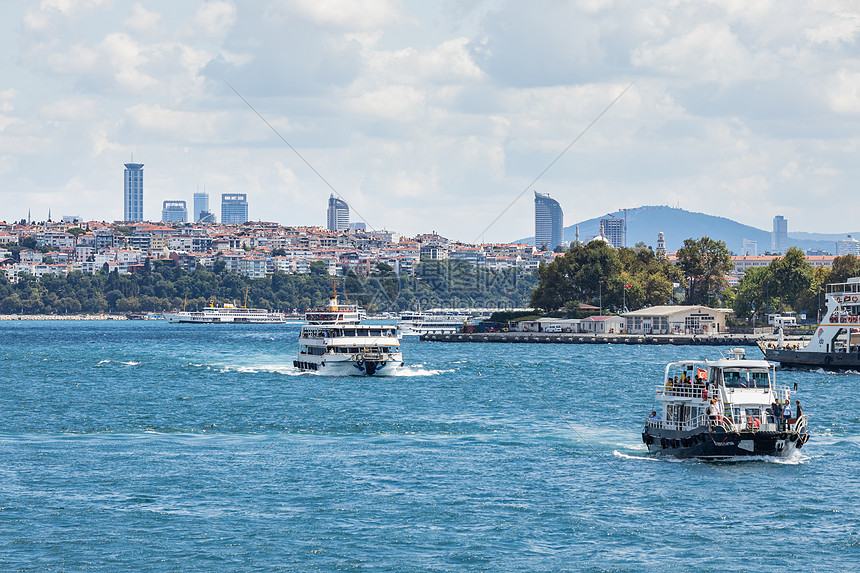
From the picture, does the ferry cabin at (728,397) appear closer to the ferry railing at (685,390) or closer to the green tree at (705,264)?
the ferry railing at (685,390)

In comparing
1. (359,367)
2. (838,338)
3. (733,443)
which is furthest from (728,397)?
(838,338)

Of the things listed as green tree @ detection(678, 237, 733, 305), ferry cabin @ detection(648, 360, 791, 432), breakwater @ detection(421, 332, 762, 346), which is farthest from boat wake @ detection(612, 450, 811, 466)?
green tree @ detection(678, 237, 733, 305)

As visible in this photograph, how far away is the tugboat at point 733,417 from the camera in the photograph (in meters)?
35.2

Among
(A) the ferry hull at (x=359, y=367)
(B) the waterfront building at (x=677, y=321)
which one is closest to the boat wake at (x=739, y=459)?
(A) the ferry hull at (x=359, y=367)

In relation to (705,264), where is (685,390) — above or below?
below

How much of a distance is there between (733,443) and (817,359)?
47792mm

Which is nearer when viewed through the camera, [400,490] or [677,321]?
[400,490]

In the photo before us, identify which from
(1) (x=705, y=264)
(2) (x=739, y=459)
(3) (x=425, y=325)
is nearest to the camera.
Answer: (2) (x=739, y=459)

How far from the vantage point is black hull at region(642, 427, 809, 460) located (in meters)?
35.2

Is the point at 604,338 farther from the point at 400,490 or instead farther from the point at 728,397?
the point at 400,490

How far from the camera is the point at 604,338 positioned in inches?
5527

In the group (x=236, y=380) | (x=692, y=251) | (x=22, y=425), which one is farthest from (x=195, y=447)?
(x=692, y=251)

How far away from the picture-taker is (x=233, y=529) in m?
28.2

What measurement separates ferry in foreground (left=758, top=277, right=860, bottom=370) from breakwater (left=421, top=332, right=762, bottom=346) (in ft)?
169
